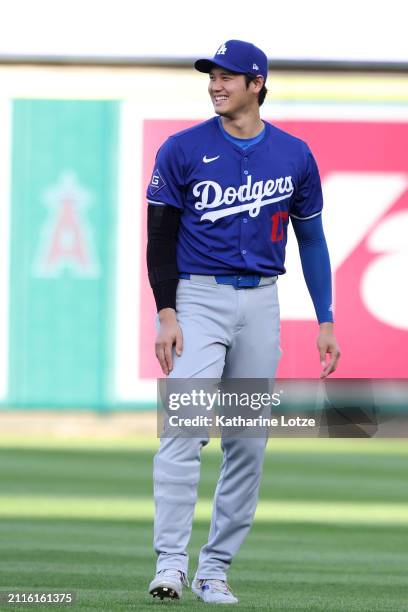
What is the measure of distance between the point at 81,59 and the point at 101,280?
2.80 metres

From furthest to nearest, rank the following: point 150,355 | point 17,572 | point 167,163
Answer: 1. point 150,355
2. point 17,572
3. point 167,163

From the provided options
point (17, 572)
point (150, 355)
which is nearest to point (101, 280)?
point (150, 355)

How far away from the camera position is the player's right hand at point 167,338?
20.7ft

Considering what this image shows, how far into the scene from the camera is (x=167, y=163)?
6.39 m

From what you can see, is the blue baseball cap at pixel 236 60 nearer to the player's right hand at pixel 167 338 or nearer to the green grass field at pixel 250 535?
the player's right hand at pixel 167 338

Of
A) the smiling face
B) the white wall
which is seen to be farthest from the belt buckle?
the white wall

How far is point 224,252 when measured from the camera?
643 centimetres

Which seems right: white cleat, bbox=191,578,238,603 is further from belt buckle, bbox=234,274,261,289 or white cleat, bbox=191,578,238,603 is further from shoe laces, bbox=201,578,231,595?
belt buckle, bbox=234,274,261,289

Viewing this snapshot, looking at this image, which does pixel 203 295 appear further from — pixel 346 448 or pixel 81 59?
pixel 81 59

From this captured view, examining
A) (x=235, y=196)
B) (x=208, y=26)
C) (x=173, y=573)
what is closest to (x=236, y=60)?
(x=235, y=196)

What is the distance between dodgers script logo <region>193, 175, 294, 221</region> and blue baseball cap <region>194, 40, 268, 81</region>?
1.29 feet

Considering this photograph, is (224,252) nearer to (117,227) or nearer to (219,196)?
(219,196)

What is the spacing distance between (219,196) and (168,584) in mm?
1388

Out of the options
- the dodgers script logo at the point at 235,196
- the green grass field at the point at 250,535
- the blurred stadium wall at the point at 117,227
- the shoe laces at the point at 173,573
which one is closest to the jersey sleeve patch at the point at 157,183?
the dodgers script logo at the point at 235,196
